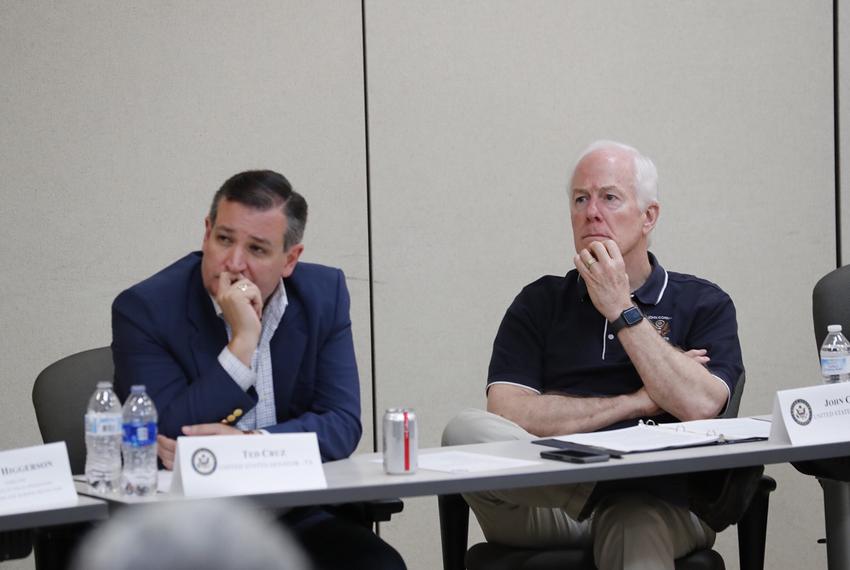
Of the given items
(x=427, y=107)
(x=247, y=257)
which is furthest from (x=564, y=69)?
(x=247, y=257)

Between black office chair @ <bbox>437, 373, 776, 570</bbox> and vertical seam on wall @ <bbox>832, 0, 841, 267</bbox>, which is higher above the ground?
vertical seam on wall @ <bbox>832, 0, 841, 267</bbox>

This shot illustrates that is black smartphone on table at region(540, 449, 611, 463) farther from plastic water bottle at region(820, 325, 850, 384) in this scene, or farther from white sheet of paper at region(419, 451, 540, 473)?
plastic water bottle at region(820, 325, 850, 384)

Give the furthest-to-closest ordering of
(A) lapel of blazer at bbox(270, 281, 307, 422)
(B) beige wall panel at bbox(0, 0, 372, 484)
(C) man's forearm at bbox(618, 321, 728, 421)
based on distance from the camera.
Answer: (B) beige wall panel at bbox(0, 0, 372, 484) → (C) man's forearm at bbox(618, 321, 728, 421) → (A) lapel of blazer at bbox(270, 281, 307, 422)

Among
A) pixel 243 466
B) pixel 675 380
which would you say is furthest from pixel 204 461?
pixel 675 380

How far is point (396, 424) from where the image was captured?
2092 millimetres

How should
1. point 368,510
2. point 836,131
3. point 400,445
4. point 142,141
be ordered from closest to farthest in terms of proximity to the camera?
point 400,445 → point 368,510 → point 142,141 → point 836,131

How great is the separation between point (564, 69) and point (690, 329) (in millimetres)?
1520

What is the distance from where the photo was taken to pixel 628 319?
2.91 m

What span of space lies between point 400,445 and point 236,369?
456 millimetres

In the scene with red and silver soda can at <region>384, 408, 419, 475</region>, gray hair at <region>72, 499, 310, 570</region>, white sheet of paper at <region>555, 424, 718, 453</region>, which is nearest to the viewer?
gray hair at <region>72, 499, 310, 570</region>

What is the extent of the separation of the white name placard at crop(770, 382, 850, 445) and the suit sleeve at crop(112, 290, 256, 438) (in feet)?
3.58

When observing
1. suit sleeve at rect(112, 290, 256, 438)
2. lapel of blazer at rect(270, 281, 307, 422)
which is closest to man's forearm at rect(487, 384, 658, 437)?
lapel of blazer at rect(270, 281, 307, 422)

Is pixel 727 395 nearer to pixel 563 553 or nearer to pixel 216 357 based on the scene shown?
pixel 563 553

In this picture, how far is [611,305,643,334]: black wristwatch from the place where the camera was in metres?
2.91
